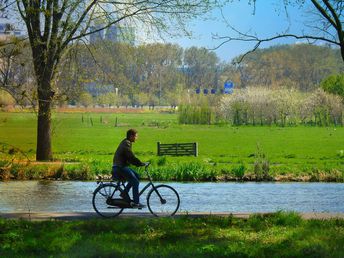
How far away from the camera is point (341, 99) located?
99688 mm

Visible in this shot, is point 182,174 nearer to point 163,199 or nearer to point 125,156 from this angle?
point 163,199

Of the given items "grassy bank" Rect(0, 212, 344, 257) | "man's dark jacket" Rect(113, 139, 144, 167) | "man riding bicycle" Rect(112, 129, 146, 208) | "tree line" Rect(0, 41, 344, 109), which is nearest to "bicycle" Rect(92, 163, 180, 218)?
"man riding bicycle" Rect(112, 129, 146, 208)

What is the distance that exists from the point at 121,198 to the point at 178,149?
100 ft

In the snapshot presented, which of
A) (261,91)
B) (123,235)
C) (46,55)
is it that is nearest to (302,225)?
(123,235)

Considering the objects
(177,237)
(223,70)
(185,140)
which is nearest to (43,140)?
(177,237)

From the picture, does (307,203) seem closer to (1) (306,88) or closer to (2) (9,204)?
(2) (9,204)

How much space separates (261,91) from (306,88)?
3356cm

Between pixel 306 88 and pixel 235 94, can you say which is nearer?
pixel 235 94

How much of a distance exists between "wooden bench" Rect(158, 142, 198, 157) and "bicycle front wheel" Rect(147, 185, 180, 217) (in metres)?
29.3

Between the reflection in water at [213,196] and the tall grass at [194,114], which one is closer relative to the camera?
the reflection in water at [213,196]

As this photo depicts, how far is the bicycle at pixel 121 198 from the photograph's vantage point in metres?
16.4

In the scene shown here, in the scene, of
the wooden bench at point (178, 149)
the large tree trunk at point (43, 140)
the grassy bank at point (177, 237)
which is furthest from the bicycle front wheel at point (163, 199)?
the wooden bench at point (178, 149)

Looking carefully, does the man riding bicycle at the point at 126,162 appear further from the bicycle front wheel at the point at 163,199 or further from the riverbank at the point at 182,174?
the riverbank at the point at 182,174

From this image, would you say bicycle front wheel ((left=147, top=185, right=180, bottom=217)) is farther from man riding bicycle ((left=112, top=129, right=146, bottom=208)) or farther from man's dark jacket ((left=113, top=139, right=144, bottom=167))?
man's dark jacket ((left=113, top=139, right=144, bottom=167))
